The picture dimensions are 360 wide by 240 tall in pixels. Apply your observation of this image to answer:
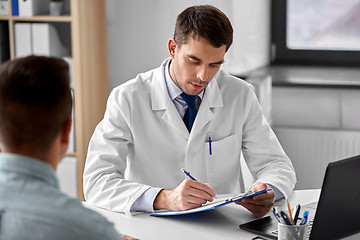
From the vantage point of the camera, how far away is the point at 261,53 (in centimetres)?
355

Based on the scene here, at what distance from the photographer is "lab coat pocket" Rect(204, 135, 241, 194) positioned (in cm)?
205

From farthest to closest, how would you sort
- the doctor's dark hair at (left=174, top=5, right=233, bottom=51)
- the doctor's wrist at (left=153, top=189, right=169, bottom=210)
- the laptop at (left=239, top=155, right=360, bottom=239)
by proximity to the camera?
the doctor's dark hair at (left=174, top=5, right=233, bottom=51)
the doctor's wrist at (left=153, top=189, right=169, bottom=210)
the laptop at (left=239, top=155, right=360, bottom=239)

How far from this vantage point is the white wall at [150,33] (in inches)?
128

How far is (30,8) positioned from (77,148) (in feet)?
2.80

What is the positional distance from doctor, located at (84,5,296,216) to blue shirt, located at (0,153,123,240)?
0.87 metres

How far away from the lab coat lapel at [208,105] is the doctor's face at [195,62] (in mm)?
72

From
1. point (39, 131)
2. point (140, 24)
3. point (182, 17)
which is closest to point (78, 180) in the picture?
point (140, 24)

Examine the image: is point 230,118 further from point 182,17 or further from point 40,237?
point 40,237

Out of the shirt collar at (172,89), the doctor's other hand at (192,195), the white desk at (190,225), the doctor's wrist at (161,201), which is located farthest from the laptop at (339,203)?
the shirt collar at (172,89)

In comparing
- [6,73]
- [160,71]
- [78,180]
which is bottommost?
[78,180]

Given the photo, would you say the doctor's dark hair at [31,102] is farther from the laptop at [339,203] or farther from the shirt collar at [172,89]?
the shirt collar at [172,89]

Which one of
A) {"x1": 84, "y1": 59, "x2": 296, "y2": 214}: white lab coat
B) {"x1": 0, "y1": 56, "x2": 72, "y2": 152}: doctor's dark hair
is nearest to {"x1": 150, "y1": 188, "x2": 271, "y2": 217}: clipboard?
{"x1": 84, "y1": 59, "x2": 296, "y2": 214}: white lab coat

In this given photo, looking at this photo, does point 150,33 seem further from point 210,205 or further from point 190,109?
point 210,205

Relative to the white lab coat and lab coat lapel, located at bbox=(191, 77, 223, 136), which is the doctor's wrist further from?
lab coat lapel, located at bbox=(191, 77, 223, 136)
